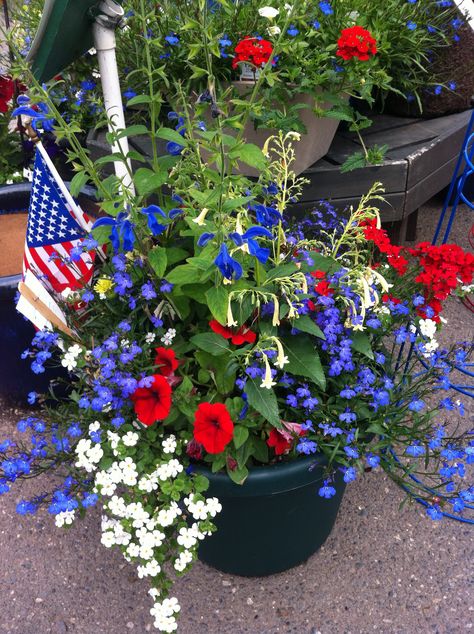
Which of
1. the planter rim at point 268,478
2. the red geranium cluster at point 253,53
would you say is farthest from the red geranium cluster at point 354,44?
the planter rim at point 268,478

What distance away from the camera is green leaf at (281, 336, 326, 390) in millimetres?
1396

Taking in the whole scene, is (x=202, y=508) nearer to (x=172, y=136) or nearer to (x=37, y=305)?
(x=37, y=305)

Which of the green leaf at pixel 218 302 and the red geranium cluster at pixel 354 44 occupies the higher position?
the red geranium cluster at pixel 354 44

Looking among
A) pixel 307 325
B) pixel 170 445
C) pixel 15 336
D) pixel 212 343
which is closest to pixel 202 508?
pixel 170 445

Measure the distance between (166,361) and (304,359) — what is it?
1.06ft

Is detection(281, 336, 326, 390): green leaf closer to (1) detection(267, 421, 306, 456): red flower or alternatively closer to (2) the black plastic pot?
(1) detection(267, 421, 306, 456): red flower

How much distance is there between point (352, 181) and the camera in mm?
2223

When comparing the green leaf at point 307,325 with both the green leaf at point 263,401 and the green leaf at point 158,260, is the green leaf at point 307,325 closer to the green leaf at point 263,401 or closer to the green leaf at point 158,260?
the green leaf at point 263,401

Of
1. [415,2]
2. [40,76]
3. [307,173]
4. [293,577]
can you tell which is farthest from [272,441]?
[415,2]

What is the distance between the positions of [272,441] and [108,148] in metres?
1.41

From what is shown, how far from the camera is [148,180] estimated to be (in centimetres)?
147

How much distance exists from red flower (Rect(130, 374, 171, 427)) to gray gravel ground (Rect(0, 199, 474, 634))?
564 mm

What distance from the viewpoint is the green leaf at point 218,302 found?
1.30 metres

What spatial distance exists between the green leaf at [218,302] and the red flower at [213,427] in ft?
0.63
